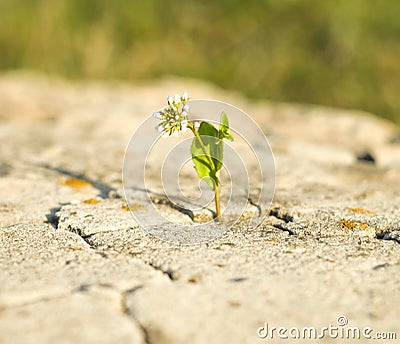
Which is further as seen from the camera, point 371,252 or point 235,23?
point 235,23

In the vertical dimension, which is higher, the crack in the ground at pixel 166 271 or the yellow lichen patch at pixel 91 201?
the yellow lichen patch at pixel 91 201

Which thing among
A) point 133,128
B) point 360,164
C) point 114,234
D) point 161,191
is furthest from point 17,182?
point 360,164

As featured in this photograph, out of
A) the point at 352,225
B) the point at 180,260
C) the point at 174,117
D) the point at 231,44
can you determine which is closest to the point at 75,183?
the point at 174,117

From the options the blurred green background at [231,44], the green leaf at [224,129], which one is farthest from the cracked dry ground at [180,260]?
the blurred green background at [231,44]

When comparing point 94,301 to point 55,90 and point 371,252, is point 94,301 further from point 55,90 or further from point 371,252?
point 55,90

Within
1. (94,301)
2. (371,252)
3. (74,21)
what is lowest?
(94,301)

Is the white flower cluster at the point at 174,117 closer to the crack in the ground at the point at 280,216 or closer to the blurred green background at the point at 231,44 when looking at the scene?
the crack in the ground at the point at 280,216

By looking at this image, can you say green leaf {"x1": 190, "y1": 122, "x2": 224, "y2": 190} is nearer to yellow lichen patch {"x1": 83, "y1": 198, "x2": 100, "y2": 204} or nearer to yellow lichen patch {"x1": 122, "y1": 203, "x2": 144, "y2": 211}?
yellow lichen patch {"x1": 122, "y1": 203, "x2": 144, "y2": 211}
